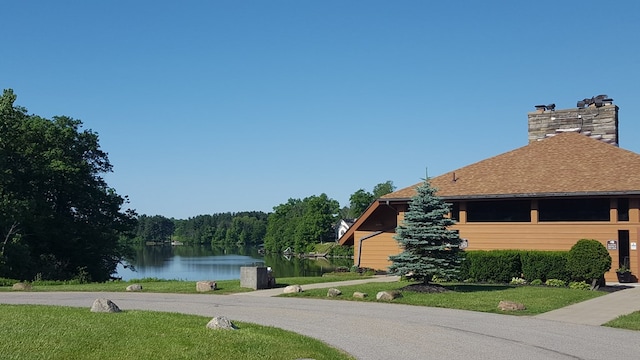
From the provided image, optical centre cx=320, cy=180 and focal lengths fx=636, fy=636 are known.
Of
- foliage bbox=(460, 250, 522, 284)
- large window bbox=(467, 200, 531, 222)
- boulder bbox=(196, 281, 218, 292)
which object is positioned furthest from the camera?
large window bbox=(467, 200, 531, 222)

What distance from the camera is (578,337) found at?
11453mm

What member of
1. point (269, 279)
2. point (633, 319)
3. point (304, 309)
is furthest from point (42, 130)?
point (633, 319)

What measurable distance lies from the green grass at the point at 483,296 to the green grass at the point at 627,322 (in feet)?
6.05

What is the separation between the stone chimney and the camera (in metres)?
35.6

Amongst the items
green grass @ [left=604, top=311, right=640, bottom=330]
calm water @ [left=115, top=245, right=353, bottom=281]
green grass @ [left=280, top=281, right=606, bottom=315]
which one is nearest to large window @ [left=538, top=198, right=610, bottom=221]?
green grass @ [left=280, top=281, right=606, bottom=315]

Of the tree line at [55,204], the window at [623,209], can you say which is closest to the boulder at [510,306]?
the window at [623,209]

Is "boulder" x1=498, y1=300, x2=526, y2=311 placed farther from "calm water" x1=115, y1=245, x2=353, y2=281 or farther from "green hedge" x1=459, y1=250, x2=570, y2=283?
"calm water" x1=115, y1=245, x2=353, y2=281

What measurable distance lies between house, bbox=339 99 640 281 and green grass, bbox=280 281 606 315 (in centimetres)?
647

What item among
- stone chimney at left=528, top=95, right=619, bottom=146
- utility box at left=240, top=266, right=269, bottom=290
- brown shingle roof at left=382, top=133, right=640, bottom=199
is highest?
stone chimney at left=528, top=95, right=619, bottom=146

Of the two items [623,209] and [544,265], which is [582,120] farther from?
[544,265]

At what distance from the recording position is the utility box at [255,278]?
67.1 ft

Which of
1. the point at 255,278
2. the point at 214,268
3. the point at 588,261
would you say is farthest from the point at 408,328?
the point at 214,268

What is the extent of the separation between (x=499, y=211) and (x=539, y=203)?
1790mm

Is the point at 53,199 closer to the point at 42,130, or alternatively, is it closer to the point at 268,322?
the point at 42,130
